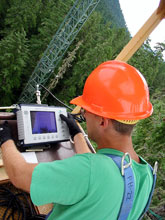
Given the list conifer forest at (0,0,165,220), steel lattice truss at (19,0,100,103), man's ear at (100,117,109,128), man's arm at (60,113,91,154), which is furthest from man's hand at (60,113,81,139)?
steel lattice truss at (19,0,100,103)

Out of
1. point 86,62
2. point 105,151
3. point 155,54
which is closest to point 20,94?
point 86,62

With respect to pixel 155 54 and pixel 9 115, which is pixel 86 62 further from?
pixel 9 115

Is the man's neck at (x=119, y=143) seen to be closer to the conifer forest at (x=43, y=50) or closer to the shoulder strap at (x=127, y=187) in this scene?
the shoulder strap at (x=127, y=187)

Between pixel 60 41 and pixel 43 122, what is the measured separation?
15.6 m

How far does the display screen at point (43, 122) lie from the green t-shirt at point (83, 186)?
32.6 inches

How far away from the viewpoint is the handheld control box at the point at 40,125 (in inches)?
60.6

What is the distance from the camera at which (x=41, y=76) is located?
54.3 ft

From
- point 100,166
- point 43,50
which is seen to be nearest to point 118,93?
point 100,166

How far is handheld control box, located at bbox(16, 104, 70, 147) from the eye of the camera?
1.54 meters

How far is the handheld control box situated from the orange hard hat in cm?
74

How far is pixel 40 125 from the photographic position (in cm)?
164

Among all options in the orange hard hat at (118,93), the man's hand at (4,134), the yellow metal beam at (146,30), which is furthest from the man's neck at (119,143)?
the yellow metal beam at (146,30)

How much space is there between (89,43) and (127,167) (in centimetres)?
1710

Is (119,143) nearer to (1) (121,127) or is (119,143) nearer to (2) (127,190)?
(1) (121,127)
